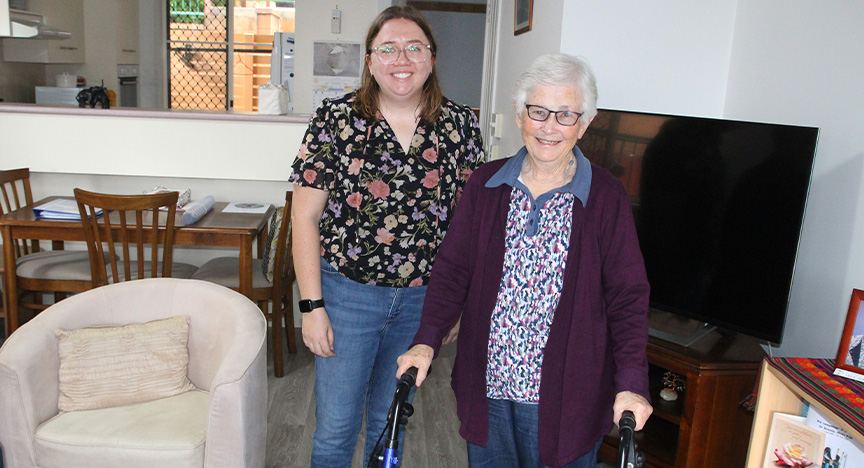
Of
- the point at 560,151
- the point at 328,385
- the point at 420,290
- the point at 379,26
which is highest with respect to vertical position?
the point at 379,26

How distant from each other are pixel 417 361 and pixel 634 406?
0.40 metres

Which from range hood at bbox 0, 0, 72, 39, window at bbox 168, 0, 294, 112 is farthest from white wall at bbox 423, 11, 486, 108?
range hood at bbox 0, 0, 72, 39

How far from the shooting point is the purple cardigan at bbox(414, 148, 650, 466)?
4.25 ft

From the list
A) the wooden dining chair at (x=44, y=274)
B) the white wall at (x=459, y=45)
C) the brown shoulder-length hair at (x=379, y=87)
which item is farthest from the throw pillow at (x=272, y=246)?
the white wall at (x=459, y=45)

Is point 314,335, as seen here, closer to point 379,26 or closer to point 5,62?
point 379,26

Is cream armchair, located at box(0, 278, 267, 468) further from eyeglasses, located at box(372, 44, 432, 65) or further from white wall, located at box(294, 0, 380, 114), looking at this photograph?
white wall, located at box(294, 0, 380, 114)

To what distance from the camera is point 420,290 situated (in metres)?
1.65

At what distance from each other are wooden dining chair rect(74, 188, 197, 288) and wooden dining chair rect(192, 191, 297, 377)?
286mm

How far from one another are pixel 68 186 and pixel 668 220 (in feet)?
10.4

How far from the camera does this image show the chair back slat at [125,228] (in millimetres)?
2721

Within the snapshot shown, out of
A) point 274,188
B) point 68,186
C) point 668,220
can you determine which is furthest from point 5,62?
point 668,220

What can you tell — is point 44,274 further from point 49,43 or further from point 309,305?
point 49,43

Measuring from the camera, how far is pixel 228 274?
326cm

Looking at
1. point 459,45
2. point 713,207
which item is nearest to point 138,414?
point 713,207
